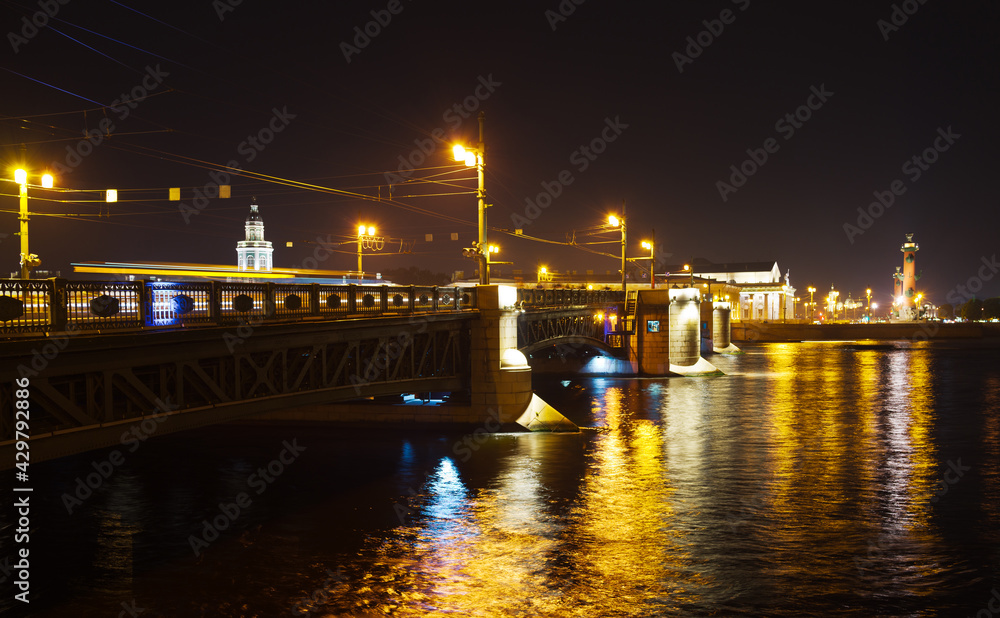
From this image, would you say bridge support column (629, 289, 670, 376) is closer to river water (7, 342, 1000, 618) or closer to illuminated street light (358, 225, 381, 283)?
illuminated street light (358, 225, 381, 283)

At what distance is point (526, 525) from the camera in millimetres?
17094

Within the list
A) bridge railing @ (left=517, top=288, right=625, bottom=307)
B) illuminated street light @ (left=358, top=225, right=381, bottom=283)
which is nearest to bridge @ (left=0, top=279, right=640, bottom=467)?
bridge railing @ (left=517, top=288, right=625, bottom=307)

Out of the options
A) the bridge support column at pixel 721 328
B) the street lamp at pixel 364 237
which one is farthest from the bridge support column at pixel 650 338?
the bridge support column at pixel 721 328

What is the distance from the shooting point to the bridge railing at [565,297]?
37188 mm

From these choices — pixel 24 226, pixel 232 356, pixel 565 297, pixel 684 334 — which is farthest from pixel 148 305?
pixel 684 334

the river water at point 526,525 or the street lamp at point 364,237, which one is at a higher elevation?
the street lamp at point 364,237

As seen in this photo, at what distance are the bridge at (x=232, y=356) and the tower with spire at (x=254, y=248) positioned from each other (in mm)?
138681

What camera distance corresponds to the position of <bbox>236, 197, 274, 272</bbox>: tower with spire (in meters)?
162

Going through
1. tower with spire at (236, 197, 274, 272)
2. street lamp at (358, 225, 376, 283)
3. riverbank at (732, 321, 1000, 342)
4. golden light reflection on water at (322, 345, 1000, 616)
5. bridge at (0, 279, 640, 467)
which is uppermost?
tower with spire at (236, 197, 274, 272)

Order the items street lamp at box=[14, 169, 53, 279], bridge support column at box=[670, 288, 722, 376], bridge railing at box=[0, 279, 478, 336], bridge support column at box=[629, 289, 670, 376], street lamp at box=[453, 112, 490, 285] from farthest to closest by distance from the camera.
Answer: bridge support column at box=[670, 288, 722, 376] < bridge support column at box=[629, 289, 670, 376] < street lamp at box=[453, 112, 490, 285] < street lamp at box=[14, 169, 53, 279] < bridge railing at box=[0, 279, 478, 336]

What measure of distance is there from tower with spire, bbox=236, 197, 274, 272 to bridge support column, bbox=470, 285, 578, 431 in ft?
455

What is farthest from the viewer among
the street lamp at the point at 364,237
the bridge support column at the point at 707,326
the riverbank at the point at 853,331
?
the riverbank at the point at 853,331

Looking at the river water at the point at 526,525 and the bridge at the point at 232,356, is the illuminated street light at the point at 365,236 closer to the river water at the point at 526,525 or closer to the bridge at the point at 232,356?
the bridge at the point at 232,356

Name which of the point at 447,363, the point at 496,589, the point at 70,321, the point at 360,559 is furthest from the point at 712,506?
the point at 70,321
